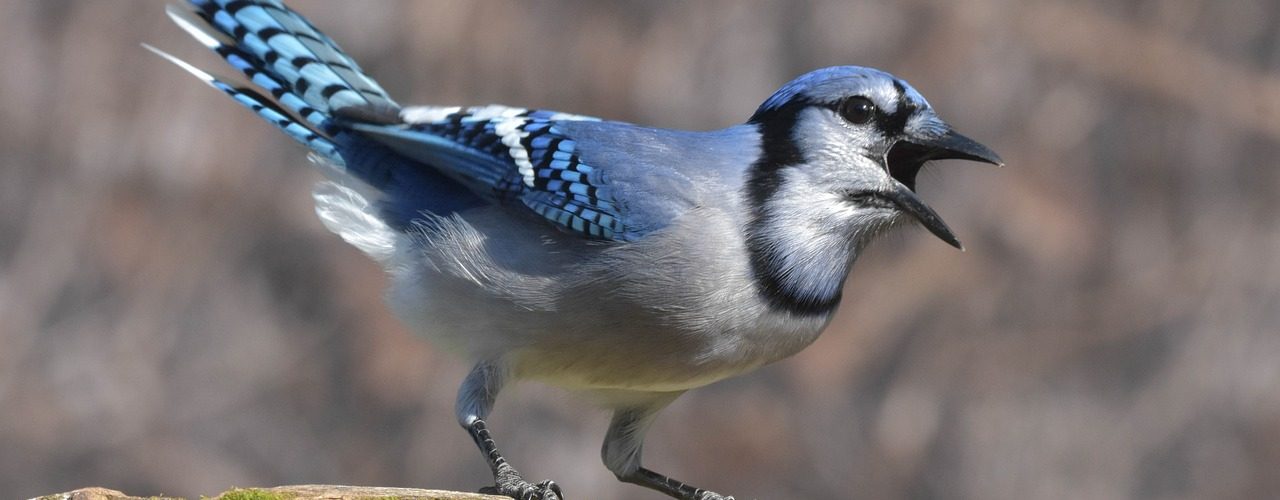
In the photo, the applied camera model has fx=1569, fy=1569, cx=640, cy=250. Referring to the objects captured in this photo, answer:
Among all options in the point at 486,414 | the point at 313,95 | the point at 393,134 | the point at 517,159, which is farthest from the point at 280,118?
the point at 486,414

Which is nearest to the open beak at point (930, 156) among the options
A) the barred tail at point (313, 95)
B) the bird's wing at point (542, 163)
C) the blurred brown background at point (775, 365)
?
the bird's wing at point (542, 163)

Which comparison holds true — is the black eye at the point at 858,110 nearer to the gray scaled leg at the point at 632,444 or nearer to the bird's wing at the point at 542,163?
the bird's wing at the point at 542,163

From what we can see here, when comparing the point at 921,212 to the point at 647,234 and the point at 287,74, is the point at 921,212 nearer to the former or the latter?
the point at 647,234

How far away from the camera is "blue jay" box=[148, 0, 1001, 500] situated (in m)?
3.14

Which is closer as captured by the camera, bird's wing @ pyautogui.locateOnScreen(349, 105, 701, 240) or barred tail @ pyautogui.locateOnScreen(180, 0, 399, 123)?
bird's wing @ pyautogui.locateOnScreen(349, 105, 701, 240)

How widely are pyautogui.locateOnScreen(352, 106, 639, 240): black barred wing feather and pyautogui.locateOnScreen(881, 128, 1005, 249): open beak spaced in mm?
550

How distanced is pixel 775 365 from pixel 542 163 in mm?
2381

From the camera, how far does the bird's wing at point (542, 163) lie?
10.6ft

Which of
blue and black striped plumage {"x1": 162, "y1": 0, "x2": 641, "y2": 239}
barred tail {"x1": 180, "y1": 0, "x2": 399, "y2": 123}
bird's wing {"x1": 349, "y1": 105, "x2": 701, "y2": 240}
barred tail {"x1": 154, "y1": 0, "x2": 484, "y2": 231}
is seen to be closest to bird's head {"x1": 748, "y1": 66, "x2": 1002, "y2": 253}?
bird's wing {"x1": 349, "y1": 105, "x2": 701, "y2": 240}

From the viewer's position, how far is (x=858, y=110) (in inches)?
126

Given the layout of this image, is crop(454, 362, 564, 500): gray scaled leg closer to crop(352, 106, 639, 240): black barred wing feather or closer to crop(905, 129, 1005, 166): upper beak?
crop(352, 106, 639, 240): black barred wing feather

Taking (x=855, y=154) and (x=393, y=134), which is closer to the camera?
(x=855, y=154)

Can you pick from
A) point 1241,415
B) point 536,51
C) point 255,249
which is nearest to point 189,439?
point 255,249

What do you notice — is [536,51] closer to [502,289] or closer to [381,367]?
[381,367]
